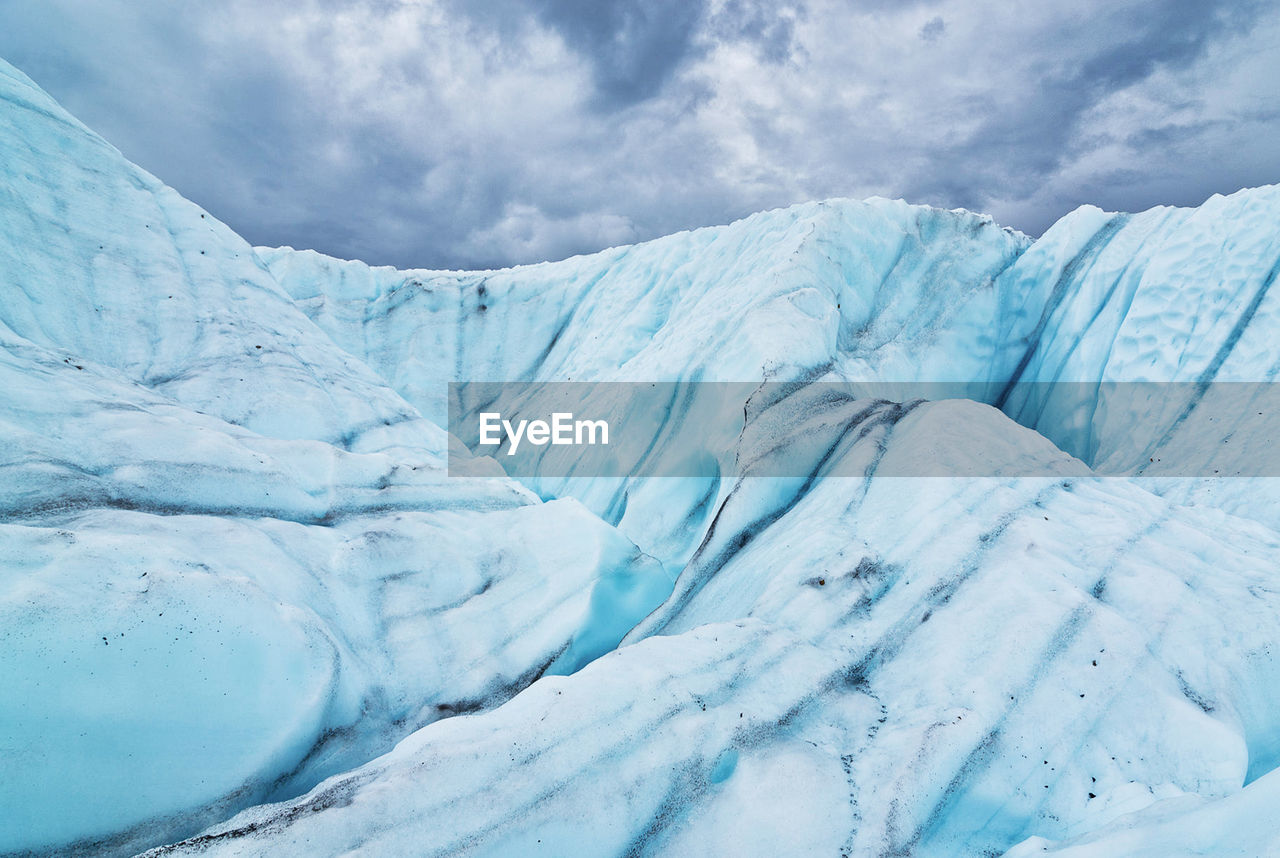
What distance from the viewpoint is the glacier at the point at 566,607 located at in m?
2.20

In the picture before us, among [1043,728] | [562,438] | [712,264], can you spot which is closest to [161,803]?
[1043,728]

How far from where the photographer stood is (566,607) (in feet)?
13.7

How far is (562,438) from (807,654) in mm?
6723

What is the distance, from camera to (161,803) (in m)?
2.35
